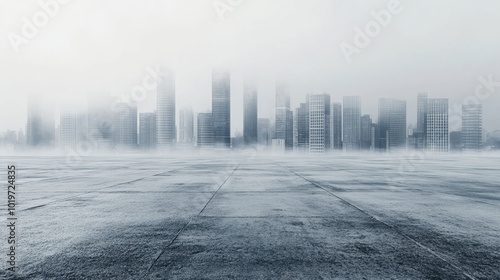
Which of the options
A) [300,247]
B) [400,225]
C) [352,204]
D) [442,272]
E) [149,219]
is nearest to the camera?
[442,272]

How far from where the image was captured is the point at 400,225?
7086 millimetres

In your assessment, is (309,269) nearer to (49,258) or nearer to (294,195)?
(49,258)

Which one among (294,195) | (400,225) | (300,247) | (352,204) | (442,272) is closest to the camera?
(442,272)

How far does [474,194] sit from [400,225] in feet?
24.7

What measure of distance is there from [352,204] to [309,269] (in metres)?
5.79

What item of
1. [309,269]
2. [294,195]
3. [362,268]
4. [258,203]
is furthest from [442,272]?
[294,195]

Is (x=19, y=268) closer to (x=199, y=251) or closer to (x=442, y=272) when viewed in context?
(x=199, y=251)

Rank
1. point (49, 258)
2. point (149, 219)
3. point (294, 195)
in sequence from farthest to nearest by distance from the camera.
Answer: point (294, 195) → point (149, 219) → point (49, 258)

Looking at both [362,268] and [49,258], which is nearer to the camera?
[362,268]

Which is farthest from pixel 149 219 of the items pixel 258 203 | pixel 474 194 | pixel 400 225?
pixel 474 194

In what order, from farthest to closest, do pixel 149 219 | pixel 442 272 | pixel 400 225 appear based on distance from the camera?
pixel 149 219
pixel 400 225
pixel 442 272

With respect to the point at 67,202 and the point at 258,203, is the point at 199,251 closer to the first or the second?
the point at 258,203

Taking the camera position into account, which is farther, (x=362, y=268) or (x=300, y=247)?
(x=300, y=247)

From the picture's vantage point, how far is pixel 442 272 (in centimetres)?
438
